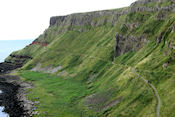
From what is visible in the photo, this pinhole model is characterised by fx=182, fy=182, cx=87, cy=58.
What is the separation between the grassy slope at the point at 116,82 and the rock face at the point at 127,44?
15.0 feet

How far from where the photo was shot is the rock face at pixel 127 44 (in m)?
124

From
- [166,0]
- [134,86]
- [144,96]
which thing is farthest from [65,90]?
[166,0]

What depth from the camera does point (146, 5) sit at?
15162cm

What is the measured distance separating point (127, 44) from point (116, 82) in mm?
49207

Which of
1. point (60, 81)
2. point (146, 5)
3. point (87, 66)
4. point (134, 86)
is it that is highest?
point (146, 5)

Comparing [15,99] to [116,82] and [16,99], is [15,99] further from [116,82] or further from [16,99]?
[116,82]

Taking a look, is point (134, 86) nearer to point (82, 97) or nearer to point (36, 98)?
point (82, 97)

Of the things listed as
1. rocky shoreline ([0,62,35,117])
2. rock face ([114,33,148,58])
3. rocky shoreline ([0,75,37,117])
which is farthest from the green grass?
rock face ([114,33,148,58])

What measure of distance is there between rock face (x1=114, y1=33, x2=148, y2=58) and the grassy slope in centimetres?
456

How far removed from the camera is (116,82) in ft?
308

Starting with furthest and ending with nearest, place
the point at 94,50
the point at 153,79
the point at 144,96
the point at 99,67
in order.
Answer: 1. the point at 94,50
2. the point at 99,67
3. the point at 153,79
4. the point at 144,96

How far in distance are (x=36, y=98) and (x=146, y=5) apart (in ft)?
371

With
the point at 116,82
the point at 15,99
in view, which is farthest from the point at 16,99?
the point at 116,82

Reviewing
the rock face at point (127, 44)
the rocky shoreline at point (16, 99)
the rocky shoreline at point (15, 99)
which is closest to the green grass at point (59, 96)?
the rocky shoreline at point (16, 99)
